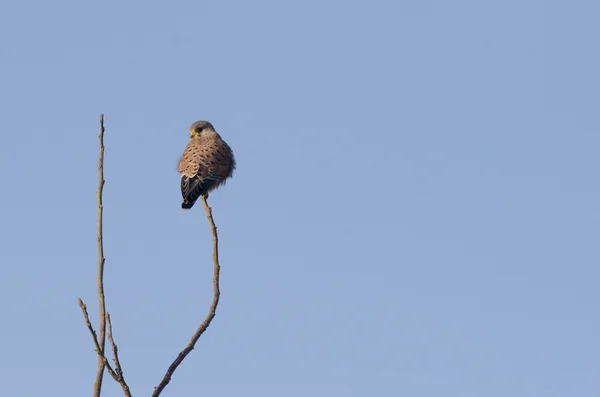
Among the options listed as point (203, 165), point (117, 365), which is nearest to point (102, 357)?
point (117, 365)

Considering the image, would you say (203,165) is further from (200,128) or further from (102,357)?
(102,357)

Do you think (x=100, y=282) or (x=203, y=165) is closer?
(x=100, y=282)

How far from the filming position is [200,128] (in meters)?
9.59

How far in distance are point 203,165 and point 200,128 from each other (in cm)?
133

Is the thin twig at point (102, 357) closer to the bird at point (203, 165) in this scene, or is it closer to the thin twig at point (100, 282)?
the thin twig at point (100, 282)

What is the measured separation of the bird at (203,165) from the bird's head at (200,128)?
1 centimetres

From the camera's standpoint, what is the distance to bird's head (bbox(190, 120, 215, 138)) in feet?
31.4

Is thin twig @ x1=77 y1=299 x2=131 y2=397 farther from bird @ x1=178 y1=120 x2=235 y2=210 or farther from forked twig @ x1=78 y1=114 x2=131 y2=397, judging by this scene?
bird @ x1=178 y1=120 x2=235 y2=210

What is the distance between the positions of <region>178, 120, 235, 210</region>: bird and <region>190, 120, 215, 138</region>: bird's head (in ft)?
0.05

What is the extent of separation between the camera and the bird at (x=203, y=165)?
25.8ft

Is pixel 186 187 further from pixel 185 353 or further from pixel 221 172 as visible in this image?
pixel 185 353

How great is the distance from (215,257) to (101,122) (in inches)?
25.3

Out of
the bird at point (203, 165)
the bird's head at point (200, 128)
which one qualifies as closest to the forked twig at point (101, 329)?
the bird at point (203, 165)

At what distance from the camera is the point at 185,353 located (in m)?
2.87
